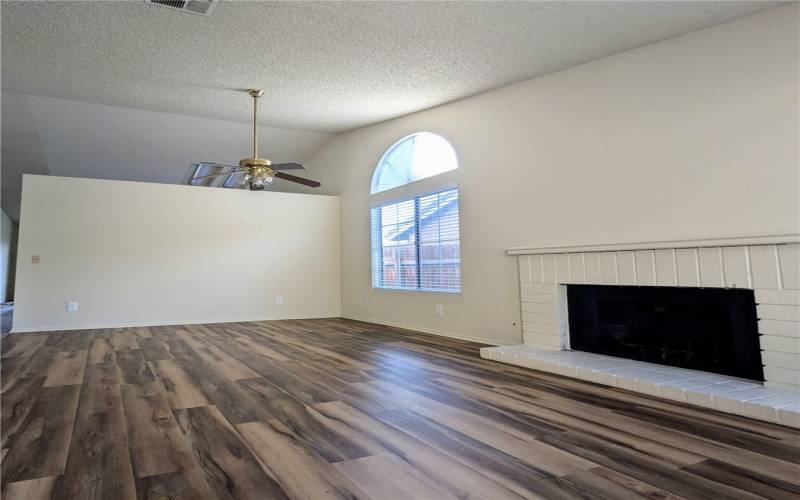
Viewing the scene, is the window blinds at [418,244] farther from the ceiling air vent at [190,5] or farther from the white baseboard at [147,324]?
the ceiling air vent at [190,5]

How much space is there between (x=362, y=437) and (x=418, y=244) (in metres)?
3.78

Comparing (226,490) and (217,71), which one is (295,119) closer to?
(217,71)

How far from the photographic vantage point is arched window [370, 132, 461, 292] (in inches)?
201

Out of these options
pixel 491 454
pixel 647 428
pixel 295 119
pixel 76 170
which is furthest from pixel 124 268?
pixel 647 428

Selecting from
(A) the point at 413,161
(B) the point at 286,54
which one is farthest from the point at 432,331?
(B) the point at 286,54

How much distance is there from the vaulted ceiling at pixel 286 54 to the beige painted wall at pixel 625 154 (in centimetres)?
21

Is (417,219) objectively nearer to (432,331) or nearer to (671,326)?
(432,331)

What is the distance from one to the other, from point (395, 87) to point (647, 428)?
153 inches

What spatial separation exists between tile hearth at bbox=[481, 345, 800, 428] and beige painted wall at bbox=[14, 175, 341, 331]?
4218 mm

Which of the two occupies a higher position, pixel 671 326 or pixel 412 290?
pixel 412 290

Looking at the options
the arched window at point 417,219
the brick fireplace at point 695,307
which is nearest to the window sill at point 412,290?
the arched window at point 417,219

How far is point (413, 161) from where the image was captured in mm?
5734

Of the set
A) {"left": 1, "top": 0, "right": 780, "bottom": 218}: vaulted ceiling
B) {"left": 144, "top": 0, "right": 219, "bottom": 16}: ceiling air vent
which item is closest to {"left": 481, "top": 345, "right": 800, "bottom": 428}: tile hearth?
{"left": 1, "top": 0, "right": 780, "bottom": 218}: vaulted ceiling

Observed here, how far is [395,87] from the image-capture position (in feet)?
15.3
